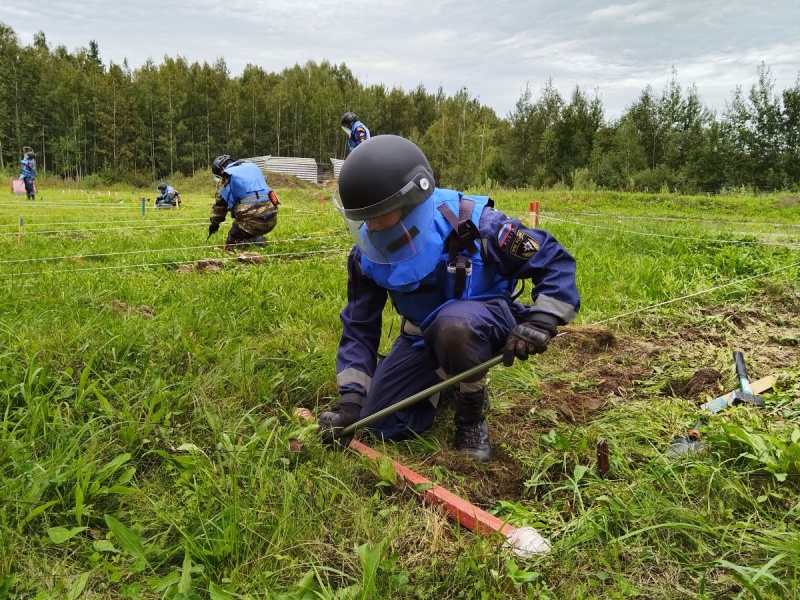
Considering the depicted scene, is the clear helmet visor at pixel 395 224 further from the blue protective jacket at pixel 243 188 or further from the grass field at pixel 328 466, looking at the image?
the blue protective jacket at pixel 243 188

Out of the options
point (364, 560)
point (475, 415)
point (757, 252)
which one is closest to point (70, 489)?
point (364, 560)

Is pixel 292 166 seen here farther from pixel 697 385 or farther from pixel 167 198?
pixel 697 385

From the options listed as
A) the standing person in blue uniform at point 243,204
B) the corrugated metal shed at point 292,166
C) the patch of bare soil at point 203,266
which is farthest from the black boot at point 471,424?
the corrugated metal shed at point 292,166

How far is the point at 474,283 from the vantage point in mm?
2246

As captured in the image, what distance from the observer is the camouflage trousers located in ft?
22.8

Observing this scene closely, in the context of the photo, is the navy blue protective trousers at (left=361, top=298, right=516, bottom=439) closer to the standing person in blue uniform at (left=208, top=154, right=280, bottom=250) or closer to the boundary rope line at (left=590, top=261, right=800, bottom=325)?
the boundary rope line at (left=590, top=261, right=800, bottom=325)

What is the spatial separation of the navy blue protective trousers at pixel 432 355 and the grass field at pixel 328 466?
0.14 meters

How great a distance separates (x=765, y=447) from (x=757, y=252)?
3911 millimetres

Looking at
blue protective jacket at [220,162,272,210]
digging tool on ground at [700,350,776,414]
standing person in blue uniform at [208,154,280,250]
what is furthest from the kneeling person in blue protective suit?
blue protective jacket at [220,162,272,210]

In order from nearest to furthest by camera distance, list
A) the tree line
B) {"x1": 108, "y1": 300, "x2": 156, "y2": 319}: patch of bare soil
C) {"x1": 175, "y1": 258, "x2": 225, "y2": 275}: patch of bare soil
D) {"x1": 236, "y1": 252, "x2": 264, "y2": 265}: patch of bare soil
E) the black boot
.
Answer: the black boot < {"x1": 108, "y1": 300, "x2": 156, "y2": 319}: patch of bare soil < {"x1": 175, "y1": 258, "x2": 225, "y2": 275}: patch of bare soil < {"x1": 236, "y1": 252, "x2": 264, "y2": 265}: patch of bare soil < the tree line

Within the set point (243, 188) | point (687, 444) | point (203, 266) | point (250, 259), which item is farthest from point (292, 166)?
point (687, 444)

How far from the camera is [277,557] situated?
1.50m

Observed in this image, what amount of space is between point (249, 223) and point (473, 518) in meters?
5.95

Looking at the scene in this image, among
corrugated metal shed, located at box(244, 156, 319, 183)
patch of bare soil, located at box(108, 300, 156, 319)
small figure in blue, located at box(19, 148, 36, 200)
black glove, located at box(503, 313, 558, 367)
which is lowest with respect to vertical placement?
patch of bare soil, located at box(108, 300, 156, 319)
